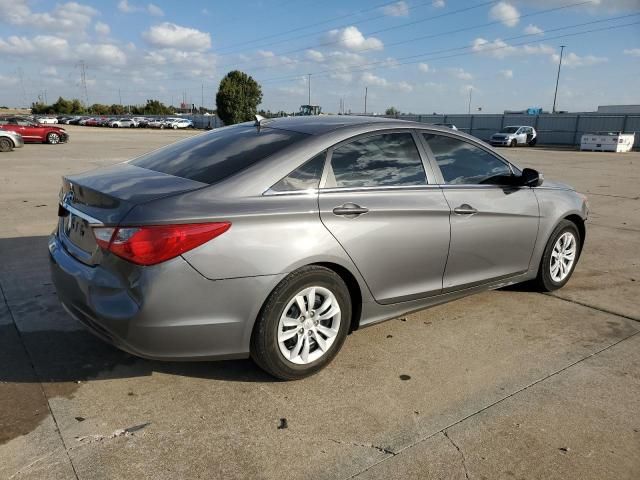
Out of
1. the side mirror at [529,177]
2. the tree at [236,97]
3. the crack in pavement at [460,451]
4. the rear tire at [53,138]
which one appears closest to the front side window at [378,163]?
the side mirror at [529,177]

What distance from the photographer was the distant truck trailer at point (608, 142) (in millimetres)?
31406

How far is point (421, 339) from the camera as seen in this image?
3.86 m

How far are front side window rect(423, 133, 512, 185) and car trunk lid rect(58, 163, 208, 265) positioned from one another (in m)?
1.85

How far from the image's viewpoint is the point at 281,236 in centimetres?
292

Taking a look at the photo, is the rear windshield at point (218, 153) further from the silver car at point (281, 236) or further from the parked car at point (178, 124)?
the parked car at point (178, 124)

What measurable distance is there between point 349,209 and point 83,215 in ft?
5.14

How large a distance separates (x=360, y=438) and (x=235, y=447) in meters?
0.64

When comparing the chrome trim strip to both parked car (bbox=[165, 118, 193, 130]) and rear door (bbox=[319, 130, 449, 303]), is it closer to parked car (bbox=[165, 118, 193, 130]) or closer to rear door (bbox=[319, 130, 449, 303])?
rear door (bbox=[319, 130, 449, 303])

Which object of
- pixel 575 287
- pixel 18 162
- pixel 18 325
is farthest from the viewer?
pixel 18 162

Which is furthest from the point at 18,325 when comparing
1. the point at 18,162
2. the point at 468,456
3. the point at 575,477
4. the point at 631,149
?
the point at 631,149

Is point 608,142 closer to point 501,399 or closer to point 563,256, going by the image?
point 563,256

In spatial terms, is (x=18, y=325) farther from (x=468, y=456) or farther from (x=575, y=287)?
(x=575, y=287)

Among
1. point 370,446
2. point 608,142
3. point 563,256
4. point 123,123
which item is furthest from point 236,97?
point 370,446

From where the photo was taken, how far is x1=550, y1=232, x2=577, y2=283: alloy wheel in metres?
4.84
